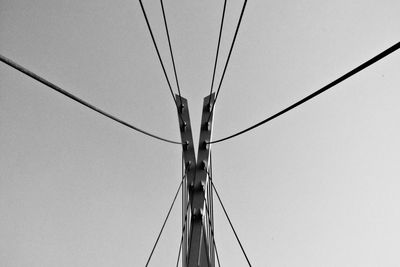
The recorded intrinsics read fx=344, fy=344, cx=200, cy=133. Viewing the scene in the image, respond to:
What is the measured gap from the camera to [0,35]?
176cm

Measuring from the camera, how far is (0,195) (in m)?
1.61

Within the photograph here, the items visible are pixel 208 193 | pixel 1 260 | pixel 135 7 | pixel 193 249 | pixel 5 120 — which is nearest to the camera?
pixel 193 249

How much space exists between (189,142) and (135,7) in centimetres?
114

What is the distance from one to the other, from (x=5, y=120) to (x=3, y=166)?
0.22 meters

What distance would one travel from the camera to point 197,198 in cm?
90

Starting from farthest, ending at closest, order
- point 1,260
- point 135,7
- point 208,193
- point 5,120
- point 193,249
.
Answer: point 135,7 < point 5,120 < point 1,260 < point 208,193 < point 193,249

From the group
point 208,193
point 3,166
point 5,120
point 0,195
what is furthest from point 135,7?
point 208,193

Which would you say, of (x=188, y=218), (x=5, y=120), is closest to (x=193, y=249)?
(x=188, y=218)

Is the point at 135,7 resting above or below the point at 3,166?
above

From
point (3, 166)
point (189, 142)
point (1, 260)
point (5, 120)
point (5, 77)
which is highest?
point (5, 77)

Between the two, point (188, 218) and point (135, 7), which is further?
point (135, 7)

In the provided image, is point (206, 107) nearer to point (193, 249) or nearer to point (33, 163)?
point (193, 249)

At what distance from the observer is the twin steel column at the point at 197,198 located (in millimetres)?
822

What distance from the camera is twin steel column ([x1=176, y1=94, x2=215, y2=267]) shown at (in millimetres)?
822
